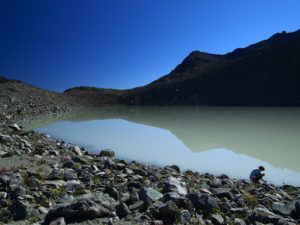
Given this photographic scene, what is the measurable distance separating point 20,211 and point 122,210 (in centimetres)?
191

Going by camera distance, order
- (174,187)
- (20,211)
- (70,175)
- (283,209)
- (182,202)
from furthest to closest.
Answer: (70,175) < (174,187) < (283,209) < (182,202) < (20,211)

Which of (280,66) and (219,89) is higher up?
(280,66)

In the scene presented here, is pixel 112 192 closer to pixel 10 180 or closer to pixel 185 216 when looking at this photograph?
pixel 185 216

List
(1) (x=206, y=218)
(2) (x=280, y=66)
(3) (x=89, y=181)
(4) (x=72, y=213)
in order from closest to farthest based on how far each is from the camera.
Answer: (4) (x=72, y=213) < (1) (x=206, y=218) < (3) (x=89, y=181) < (2) (x=280, y=66)

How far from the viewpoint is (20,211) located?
3.80 m

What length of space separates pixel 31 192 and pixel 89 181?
5.08ft

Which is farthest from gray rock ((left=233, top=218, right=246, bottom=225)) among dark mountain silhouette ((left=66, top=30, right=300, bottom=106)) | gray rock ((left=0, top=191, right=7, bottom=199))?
dark mountain silhouette ((left=66, top=30, right=300, bottom=106))

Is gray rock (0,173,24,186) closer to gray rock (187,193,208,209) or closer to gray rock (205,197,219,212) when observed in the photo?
gray rock (187,193,208,209)

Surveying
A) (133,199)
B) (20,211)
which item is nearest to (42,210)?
(20,211)

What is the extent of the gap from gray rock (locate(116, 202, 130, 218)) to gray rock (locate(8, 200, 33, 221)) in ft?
5.47

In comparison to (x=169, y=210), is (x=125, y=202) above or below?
below

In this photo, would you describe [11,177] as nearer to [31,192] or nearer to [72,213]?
[31,192]

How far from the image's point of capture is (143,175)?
23.2ft

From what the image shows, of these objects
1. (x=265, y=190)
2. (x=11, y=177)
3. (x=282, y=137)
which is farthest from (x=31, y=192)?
(x=282, y=137)
